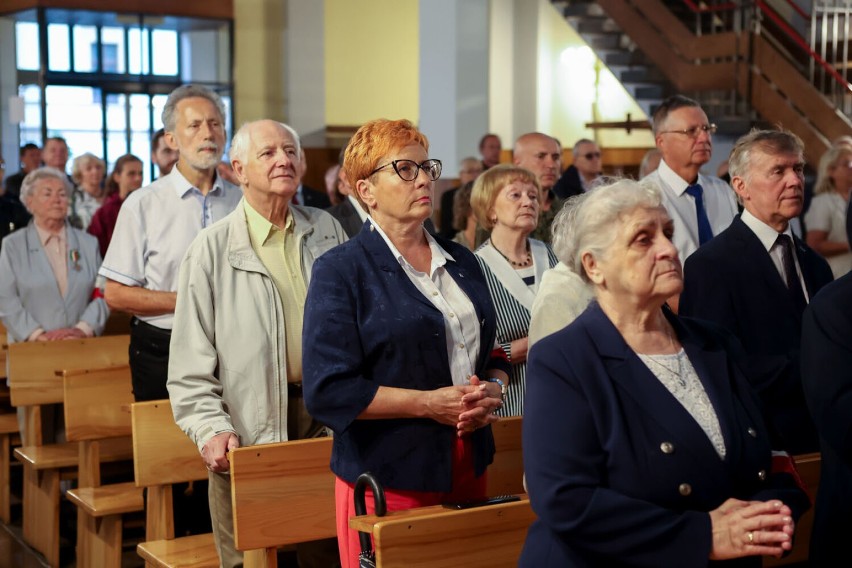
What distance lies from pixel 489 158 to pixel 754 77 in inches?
104

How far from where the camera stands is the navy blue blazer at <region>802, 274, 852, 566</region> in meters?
2.41

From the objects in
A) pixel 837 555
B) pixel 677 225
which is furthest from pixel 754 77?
pixel 837 555

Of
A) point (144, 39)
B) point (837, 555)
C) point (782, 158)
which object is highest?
point (144, 39)

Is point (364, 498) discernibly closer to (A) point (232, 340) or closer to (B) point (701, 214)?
(A) point (232, 340)

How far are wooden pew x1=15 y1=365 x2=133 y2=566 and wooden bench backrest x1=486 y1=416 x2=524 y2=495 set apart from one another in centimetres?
172

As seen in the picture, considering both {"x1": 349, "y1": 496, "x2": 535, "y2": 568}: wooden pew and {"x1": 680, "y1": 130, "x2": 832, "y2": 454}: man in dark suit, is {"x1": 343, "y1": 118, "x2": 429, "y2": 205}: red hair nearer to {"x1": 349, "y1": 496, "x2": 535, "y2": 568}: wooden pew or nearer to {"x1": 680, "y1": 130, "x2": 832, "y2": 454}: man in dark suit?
{"x1": 349, "y1": 496, "x2": 535, "y2": 568}: wooden pew

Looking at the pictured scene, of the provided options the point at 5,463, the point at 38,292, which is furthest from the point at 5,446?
the point at 38,292

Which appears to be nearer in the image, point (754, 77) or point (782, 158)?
point (782, 158)

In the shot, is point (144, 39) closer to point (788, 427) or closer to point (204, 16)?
point (204, 16)

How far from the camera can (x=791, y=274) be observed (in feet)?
11.0

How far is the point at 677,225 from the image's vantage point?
432 centimetres

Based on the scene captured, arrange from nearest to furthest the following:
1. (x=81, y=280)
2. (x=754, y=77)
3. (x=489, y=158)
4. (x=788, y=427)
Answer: (x=788, y=427)
(x=81, y=280)
(x=489, y=158)
(x=754, y=77)

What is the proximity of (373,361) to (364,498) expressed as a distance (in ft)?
0.97

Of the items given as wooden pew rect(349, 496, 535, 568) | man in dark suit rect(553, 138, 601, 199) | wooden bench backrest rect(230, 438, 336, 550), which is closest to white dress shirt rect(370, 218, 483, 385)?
wooden pew rect(349, 496, 535, 568)
